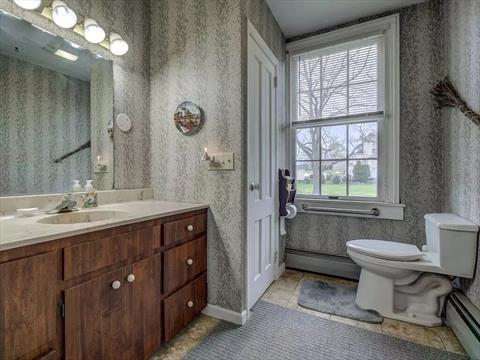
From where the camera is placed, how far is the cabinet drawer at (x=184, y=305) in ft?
4.53

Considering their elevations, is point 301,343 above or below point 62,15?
below

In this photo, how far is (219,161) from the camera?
1652mm

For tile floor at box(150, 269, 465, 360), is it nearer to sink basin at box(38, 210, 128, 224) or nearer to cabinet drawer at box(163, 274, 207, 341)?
cabinet drawer at box(163, 274, 207, 341)

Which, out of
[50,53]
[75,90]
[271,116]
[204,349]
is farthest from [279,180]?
[50,53]

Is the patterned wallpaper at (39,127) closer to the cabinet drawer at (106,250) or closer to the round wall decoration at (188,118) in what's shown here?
the round wall decoration at (188,118)

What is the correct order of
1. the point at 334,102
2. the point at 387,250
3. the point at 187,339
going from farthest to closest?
the point at 334,102
the point at 387,250
the point at 187,339

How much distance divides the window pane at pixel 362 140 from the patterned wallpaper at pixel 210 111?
1.29 m

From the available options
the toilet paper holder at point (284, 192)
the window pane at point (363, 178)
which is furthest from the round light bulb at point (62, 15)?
the window pane at point (363, 178)

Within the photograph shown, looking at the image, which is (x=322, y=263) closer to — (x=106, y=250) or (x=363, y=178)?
(x=363, y=178)

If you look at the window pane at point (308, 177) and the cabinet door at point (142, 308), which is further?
the window pane at point (308, 177)

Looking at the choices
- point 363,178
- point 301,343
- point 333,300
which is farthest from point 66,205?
point 363,178

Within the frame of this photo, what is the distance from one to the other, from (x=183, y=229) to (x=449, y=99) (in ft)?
7.14

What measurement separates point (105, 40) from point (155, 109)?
1.85 ft

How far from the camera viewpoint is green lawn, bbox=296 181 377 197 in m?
2.25
